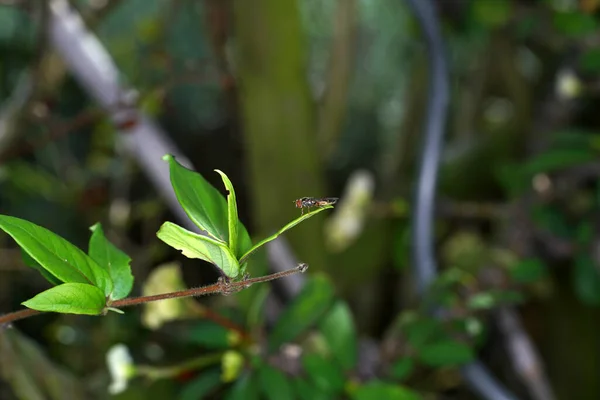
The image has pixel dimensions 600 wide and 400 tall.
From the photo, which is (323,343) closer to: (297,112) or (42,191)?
(297,112)

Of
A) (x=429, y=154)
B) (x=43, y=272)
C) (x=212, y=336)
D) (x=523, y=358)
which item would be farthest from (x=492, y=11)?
(x=43, y=272)

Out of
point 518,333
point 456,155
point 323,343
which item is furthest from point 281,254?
point 456,155

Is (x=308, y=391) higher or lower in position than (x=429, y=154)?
lower

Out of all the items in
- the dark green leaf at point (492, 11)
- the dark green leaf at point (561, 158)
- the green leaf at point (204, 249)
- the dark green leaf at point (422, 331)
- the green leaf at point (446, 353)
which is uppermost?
the dark green leaf at point (492, 11)

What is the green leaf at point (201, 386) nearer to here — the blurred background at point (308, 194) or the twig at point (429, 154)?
the blurred background at point (308, 194)

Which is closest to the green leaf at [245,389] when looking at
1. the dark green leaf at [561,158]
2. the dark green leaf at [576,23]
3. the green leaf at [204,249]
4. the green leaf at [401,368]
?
the green leaf at [401,368]

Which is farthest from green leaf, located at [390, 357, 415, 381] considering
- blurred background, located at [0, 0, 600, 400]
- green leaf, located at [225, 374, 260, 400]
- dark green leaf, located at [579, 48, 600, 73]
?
dark green leaf, located at [579, 48, 600, 73]

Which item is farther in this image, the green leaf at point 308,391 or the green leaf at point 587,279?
the green leaf at point 587,279

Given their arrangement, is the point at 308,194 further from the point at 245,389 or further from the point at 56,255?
the point at 56,255
